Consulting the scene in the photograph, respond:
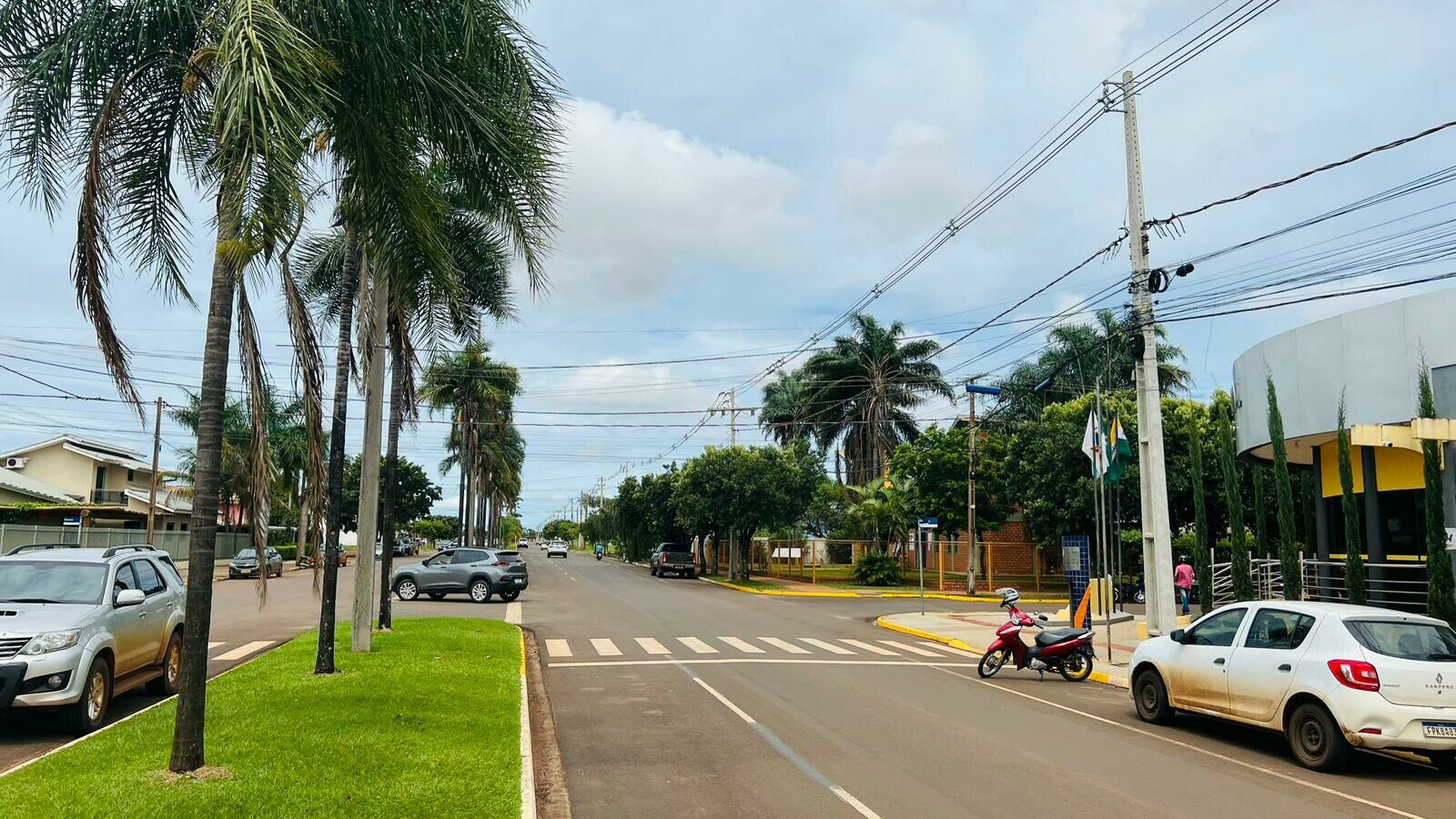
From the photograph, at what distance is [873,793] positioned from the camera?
808 cm

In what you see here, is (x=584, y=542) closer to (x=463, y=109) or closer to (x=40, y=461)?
(x=40, y=461)

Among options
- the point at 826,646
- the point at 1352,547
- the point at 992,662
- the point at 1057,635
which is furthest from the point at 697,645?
the point at 1352,547

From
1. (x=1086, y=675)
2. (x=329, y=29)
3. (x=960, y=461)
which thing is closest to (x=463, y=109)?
(x=329, y=29)

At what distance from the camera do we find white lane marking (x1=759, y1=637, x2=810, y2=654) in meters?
19.3

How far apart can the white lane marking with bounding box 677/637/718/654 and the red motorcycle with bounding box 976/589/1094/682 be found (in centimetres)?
512

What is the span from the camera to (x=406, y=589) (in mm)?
31547

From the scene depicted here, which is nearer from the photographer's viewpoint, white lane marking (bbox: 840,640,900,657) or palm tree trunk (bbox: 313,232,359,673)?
palm tree trunk (bbox: 313,232,359,673)

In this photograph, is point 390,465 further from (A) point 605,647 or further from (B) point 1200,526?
(B) point 1200,526

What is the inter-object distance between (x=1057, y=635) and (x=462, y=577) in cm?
2042

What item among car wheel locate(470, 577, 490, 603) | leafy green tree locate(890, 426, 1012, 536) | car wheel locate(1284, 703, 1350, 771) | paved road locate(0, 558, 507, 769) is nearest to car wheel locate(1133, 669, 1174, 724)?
car wheel locate(1284, 703, 1350, 771)

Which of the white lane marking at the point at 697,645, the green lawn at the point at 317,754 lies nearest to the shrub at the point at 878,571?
the white lane marking at the point at 697,645

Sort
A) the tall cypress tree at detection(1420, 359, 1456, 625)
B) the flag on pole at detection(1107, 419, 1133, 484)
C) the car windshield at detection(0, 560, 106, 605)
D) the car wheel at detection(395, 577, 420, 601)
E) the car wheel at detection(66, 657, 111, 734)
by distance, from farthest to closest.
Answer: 1. the car wheel at detection(395, 577, 420, 601)
2. the flag on pole at detection(1107, 419, 1133, 484)
3. the tall cypress tree at detection(1420, 359, 1456, 625)
4. the car windshield at detection(0, 560, 106, 605)
5. the car wheel at detection(66, 657, 111, 734)

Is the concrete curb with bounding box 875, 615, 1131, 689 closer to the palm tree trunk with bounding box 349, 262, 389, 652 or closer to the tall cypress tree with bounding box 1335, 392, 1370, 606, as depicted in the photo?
the tall cypress tree with bounding box 1335, 392, 1370, 606

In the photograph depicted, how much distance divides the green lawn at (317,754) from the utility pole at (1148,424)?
1125 cm
